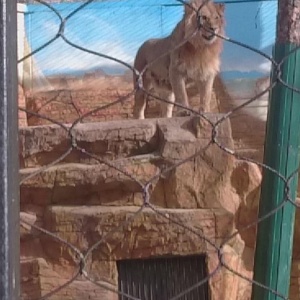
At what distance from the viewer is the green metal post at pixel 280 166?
1058 mm

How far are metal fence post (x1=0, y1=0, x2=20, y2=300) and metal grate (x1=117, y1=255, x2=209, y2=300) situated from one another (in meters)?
1.53

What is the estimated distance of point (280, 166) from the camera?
106cm

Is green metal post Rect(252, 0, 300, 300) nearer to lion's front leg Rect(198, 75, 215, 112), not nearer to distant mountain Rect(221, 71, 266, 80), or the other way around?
lion's front leg Rect(198, 75, 215, 112)

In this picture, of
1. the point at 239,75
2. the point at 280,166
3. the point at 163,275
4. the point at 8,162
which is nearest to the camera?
the point at 8,162

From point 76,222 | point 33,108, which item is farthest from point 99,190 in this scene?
point 33,108

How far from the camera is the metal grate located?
2.17 metres

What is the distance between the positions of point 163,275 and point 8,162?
1608 mm

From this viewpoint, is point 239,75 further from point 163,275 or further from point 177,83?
point 163,275

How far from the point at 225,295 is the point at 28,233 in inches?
23.3

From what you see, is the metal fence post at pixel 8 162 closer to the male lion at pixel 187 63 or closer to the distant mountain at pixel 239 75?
the male lion at pixel 187 63

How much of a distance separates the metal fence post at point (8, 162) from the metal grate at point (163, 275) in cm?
153

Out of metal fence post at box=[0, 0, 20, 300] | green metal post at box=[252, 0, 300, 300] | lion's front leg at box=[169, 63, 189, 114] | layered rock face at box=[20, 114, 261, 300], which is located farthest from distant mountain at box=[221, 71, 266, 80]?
metal fence post at box=[0, 0, 20, 300]

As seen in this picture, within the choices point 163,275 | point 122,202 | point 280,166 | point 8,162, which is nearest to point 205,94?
point 122,202

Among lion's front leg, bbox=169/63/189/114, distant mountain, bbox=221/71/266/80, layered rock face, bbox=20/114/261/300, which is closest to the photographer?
layered rock face, bbox=20/114/261/300
